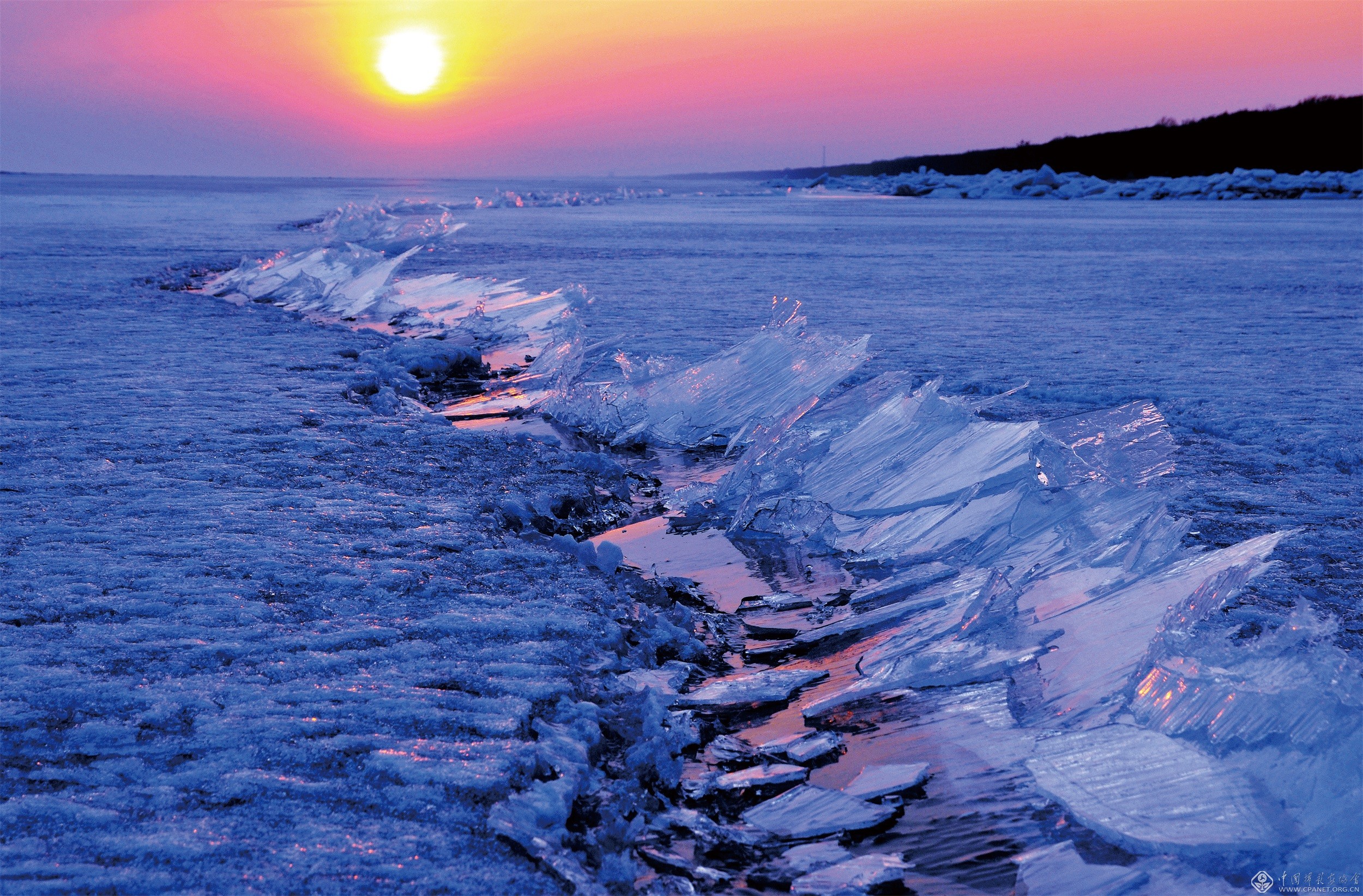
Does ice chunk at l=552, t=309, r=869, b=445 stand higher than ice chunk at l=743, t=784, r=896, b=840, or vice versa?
ice chunk at l=552, t=309, r=869, b=445

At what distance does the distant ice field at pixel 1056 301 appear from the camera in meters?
3.50

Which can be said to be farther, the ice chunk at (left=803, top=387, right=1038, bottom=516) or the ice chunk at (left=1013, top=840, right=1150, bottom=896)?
the ice chunk at (left=803, top=387, right=1038, bottom=516)

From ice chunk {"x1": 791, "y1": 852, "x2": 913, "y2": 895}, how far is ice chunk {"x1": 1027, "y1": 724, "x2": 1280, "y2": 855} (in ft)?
1.15

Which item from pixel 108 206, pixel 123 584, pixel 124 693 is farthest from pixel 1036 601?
pixel 108 206

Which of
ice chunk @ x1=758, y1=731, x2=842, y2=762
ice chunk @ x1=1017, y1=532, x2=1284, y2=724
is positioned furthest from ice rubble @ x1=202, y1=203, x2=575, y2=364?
ice chunk @ x1=758, y1=731, x2=842, y2=762

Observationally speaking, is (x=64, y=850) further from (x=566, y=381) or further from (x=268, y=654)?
(x=566, y=381)

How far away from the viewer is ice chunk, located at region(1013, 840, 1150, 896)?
5.14 feet

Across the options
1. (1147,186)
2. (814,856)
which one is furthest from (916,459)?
(1147,186)

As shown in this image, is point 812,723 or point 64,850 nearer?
point 64,850

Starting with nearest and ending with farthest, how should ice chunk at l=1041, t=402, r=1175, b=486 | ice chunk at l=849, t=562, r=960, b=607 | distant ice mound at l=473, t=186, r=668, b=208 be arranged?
ice chunk at l=849, t=562, r=960, b=607
ice chunk at l=1041, t=402, r=1175, b=486
distant ice mound at l=473, t=186, r=668, b=208

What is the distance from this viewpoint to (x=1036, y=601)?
99.6 inches

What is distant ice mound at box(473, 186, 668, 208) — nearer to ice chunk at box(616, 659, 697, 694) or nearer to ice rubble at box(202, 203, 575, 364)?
ice rubble at box(202, 203, 575, 364)

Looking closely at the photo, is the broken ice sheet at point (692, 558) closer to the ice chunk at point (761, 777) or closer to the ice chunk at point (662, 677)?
the ice chunk at point (662, 677)

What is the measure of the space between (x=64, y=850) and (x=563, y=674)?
1003 mm
